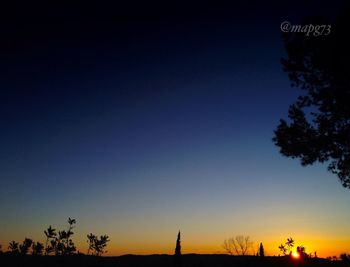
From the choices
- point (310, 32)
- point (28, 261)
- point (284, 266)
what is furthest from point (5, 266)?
point (310, 32)

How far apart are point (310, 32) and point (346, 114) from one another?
5.57m

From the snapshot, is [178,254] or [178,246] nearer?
[178,254]

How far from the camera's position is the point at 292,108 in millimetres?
22688

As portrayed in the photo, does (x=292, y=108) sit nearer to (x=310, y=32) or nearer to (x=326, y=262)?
(x=310, y=32)

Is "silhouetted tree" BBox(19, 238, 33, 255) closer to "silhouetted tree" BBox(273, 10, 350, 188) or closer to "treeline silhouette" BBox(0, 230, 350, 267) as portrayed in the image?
"treeline silhouette" BBox(0, 230, 350, 267)

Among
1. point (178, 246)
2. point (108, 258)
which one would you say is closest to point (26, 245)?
point (108, 258)

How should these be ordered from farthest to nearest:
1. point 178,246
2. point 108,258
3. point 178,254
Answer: point 108,258
point 178,246
point 178,254

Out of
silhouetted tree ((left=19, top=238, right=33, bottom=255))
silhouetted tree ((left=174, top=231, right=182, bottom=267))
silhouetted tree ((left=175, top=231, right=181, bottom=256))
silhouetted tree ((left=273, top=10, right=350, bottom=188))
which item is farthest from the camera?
silhouetted tree ((left=19, top=238, right=33, bottom=255))

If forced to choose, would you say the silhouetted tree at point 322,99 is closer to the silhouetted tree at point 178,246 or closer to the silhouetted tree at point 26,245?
the silhouetted tree at point 178,246

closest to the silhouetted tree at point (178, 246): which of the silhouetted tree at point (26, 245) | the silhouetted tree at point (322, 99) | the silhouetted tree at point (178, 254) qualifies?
the silhouetted tree at point (178, 254)

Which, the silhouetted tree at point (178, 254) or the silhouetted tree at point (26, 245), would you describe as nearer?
the silhouetted tree at point (178, 254)

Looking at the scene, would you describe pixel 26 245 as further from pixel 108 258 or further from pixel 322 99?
pixel 322 99

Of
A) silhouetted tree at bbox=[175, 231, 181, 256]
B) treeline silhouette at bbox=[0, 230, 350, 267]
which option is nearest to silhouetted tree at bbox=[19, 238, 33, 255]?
treeline silhouette at bbox=[0, 230, 350, 267]

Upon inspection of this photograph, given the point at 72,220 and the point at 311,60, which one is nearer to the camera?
the point at 311,60
